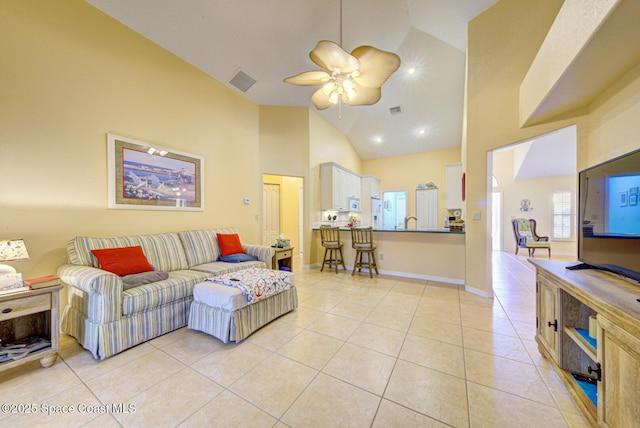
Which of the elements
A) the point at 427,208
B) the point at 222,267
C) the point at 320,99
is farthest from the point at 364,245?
the point at 427,208

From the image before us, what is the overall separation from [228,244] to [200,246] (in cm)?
38

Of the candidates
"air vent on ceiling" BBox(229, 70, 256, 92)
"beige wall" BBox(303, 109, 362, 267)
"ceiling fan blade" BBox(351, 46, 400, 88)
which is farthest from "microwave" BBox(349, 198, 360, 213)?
"ceiling fan blade" BBox(351, 46, 400, 88)

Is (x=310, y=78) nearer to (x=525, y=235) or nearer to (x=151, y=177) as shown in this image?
(x=151, y=177)

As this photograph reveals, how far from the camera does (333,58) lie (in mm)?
2291

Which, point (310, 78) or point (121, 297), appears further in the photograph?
point (310, 78)

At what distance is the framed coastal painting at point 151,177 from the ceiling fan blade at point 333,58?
234 cm

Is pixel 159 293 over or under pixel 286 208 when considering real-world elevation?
under

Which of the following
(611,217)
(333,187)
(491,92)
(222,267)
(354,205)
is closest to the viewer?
(611,217)

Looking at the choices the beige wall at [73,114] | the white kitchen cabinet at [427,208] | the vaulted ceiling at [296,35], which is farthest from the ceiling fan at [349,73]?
the white kitchen cabinet at [427,208]

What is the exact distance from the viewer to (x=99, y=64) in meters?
2.58

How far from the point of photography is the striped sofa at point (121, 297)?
1858 mm

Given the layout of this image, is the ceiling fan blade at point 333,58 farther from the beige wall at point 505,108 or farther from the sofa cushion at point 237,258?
the sofa cushion at point 237,258

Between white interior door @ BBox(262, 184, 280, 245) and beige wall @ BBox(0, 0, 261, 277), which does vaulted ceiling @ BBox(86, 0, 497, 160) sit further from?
white interior door @ BBox(262, 184, 280, 245)

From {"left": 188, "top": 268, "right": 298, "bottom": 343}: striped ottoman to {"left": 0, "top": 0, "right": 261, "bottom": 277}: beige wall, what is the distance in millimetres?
1496
